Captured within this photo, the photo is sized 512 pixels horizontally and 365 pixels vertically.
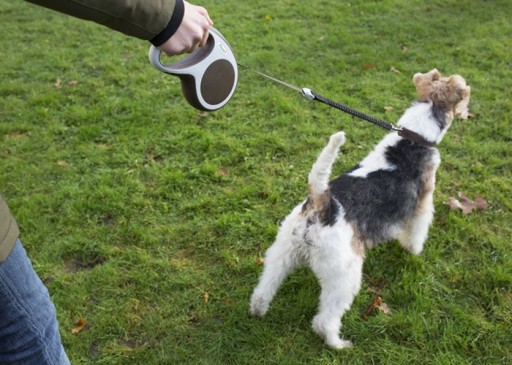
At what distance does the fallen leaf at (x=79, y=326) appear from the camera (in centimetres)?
308

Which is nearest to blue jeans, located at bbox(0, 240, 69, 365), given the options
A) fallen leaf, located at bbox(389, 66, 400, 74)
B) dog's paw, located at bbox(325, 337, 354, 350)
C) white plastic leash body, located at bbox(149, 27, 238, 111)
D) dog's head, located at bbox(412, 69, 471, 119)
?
white plastic leash body, located at bbox(149, 27, 238, 111)

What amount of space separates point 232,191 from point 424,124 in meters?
1.93

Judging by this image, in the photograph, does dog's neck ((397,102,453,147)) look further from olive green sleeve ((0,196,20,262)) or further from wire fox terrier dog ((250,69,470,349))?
olive green sleeve ((0,196,20,262))

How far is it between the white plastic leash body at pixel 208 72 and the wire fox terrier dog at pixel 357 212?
0.72 metres

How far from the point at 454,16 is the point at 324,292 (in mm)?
7334

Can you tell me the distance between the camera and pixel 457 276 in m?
3.43

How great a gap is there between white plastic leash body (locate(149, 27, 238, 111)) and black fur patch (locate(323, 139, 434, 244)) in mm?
1031

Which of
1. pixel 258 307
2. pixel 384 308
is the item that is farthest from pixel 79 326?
pixel 384 308

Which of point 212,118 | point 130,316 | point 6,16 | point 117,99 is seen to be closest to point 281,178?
point 212,118

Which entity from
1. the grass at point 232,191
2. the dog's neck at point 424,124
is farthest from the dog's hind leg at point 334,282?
the dog's neck at point 424,124

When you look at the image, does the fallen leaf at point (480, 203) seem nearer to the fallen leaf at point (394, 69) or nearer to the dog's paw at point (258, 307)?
the dog's paw at point (258, 307)

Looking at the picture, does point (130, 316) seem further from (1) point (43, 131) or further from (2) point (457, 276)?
(1) point (43, 131)

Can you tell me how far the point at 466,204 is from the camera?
4.09 m

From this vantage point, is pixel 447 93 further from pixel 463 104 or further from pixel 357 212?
pixel 357 212
